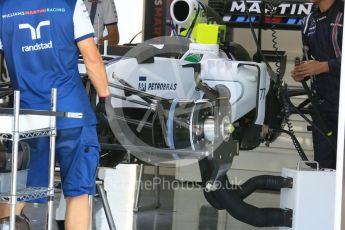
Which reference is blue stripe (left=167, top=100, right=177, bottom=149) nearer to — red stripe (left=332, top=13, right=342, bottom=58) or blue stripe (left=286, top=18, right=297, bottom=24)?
red stripe (left=332, top=13, right=342, bottom=58)

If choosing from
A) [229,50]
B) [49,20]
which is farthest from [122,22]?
[49,20]

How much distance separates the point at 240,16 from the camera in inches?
301

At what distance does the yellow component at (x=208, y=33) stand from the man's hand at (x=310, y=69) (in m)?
0.62

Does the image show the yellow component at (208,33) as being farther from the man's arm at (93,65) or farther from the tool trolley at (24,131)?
the tool trolley at (24,131)

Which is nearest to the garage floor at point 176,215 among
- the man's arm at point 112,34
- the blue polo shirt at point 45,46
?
the man's arm at point 112,34

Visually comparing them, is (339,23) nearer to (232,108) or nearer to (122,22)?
(232,108)

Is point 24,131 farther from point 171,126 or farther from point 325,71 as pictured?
point 325,71

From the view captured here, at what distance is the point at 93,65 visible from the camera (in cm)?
425

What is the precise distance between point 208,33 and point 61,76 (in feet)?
6.24

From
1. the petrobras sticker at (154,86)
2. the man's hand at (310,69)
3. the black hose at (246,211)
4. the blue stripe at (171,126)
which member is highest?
the man's hand at (310,69)

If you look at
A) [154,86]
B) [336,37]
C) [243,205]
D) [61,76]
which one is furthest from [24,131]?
[336,37]

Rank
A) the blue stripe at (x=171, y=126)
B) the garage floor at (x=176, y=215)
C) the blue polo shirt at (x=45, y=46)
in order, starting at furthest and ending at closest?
the garage floor at (x=176, y=215) < the blue stripe at (x=171, y=126) < the blue polo shirt at (x=45, y=46)

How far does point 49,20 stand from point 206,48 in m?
1.84

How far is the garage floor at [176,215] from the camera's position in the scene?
6.54m
